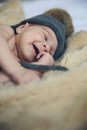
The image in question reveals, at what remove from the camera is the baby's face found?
0.73 metres

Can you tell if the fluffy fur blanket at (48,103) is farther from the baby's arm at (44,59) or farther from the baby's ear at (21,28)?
the baby's ear at (21,28)

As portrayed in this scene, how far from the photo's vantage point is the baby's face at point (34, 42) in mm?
726

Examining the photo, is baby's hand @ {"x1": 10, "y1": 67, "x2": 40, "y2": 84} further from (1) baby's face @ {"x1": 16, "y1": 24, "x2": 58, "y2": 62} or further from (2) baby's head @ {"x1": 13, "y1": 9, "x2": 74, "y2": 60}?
(2) baby's head @ {"x1": 13, "y1": 9, "x2": 74, "y2": 60}

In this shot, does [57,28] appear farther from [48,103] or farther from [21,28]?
[48,103]

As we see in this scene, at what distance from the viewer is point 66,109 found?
533mm

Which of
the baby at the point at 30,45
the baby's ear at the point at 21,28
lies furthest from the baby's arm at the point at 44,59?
the baby's ear at the point at 21,28

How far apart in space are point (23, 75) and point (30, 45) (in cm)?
13

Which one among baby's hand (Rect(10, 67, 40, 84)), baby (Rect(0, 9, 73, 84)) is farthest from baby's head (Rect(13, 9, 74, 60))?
baby's hand (Rect(10, 67, 40, 84))

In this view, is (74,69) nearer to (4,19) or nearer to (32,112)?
A: (32,112)

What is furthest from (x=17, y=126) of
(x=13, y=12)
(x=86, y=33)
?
(x=13, y=12)

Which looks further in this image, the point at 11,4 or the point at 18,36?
the point at 11,4

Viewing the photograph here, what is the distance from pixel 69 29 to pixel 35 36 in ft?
0.71

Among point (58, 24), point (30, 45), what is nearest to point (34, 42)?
point (30, 45)

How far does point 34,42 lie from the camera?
2.43 ft
